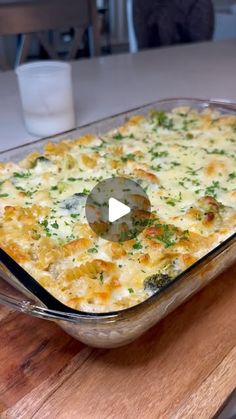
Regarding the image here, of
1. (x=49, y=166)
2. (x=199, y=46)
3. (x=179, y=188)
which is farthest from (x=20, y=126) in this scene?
(x=199, y=46)

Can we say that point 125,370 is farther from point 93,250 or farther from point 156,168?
point 156,168

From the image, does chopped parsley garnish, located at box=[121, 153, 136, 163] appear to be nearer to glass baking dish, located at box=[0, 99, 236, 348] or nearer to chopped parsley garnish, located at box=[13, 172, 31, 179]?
chopped parsley garnish, located at box=[13, 172, 31, 179]

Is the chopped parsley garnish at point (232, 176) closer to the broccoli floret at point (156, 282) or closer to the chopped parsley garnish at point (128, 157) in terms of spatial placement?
the chopped parsley garnish at point (128, 157)

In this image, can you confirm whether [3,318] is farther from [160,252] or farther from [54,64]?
[54,64]

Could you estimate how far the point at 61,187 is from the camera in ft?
3.18

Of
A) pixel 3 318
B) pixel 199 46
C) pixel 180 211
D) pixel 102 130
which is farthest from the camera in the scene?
pixel 199 46

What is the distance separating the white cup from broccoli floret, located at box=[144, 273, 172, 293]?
0.70 meters

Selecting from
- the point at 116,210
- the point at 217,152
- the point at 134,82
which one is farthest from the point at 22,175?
the point at 134,82

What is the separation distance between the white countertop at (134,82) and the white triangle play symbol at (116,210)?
483mm

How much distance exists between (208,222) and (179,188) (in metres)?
0.16

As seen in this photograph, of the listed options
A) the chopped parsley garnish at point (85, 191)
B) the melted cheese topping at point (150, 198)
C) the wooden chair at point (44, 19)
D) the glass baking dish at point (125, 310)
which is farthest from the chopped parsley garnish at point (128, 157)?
the wooden chair at point (44, 19)

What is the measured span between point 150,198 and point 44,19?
1642 mm

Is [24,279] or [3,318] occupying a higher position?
[24,279]

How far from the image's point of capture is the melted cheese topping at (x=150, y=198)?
2.34ft
